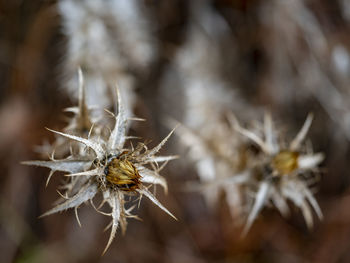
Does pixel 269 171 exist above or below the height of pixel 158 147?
below

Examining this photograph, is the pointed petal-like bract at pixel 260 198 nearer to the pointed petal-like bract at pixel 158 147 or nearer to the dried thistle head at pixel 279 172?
the dried thistle head at pixel 279 172

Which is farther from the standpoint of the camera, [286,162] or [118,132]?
[286,162]

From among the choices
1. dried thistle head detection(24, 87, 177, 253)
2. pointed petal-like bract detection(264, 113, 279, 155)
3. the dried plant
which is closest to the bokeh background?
the dried plant

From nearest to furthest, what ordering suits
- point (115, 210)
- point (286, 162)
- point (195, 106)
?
point (115, 210) → point (286, 162) → point (195, 106)

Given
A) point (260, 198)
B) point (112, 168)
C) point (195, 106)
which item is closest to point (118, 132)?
point (112, 168)

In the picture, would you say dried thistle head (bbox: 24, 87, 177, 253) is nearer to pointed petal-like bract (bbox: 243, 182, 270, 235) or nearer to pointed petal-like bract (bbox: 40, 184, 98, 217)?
pointed petal-like bract (bbox: 40, 184, 98, 217)

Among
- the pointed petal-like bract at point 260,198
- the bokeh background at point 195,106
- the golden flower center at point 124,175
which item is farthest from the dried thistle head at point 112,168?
the bokeh background at point 195,106

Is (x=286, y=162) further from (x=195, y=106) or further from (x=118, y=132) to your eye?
(x=195, y=106)
